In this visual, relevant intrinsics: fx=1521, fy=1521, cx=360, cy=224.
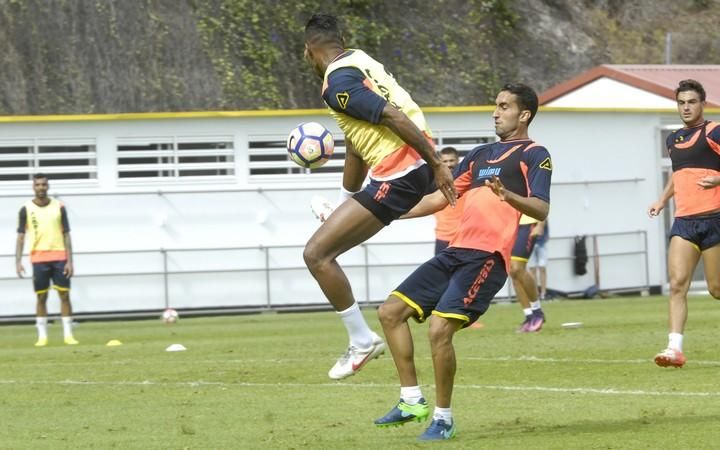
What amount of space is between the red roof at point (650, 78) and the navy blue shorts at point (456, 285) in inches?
842

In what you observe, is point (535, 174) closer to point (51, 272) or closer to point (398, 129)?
point (398, 129)

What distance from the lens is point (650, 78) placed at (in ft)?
104

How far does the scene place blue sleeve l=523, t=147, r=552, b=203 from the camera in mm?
9516

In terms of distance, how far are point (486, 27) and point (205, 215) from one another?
42.1ft

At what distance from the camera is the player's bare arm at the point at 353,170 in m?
10.4

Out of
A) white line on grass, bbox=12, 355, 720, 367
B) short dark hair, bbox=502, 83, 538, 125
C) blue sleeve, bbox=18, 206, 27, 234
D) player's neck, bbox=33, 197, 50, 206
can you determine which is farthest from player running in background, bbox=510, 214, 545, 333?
short dark hair, bbox=502, 83, 538, 125

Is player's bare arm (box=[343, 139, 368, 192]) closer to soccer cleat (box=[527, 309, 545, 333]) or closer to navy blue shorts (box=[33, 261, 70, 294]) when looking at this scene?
soccer cleat (box=[527, 309, 545, 333])

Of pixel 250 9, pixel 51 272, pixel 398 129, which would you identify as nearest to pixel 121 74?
pixel 250 9

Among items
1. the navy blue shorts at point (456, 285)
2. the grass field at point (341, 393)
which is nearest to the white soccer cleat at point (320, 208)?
the navy blue shorts at point (456, 285)

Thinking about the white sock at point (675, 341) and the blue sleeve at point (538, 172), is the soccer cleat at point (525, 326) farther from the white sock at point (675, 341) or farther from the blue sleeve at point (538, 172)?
the blue sleeve at point (538, 172)

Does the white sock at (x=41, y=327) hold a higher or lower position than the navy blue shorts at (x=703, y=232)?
lower

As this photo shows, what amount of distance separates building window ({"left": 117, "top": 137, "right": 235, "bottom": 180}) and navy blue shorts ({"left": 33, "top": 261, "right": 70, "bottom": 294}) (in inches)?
241

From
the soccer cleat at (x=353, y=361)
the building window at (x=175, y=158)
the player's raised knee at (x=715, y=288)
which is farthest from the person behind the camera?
the building window at (x=175, y=158)

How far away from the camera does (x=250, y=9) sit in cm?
3394
